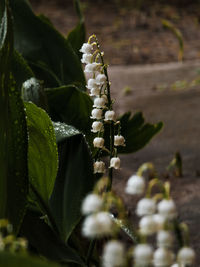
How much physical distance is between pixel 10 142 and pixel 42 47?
0.63m

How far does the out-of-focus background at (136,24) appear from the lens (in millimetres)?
4223

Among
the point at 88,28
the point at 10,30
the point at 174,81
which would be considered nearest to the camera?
the point at 10,30

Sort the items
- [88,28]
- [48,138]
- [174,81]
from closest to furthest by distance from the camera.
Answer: [48,138] < [174,81] < [88,28]

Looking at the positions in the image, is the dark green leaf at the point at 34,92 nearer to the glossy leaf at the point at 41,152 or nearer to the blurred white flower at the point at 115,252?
the glossy leaf at the point at 41,152

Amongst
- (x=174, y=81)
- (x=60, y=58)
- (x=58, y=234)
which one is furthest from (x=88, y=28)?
(x=58, y=234)

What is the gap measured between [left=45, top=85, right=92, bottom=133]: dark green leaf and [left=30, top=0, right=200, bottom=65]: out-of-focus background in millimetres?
2873

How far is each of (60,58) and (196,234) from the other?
0.53 metres

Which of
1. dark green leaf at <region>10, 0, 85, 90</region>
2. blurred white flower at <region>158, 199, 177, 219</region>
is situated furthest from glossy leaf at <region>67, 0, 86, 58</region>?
blurred white flower at <region>158, 199, 177, 219</region>

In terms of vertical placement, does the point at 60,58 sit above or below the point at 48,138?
above

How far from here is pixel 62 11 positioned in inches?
220

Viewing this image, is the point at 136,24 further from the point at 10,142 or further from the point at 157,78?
the point at 10,142

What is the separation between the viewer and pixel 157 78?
10.7ft

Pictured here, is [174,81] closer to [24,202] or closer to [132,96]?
[132,96]

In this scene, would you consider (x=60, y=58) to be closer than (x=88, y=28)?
Yes
